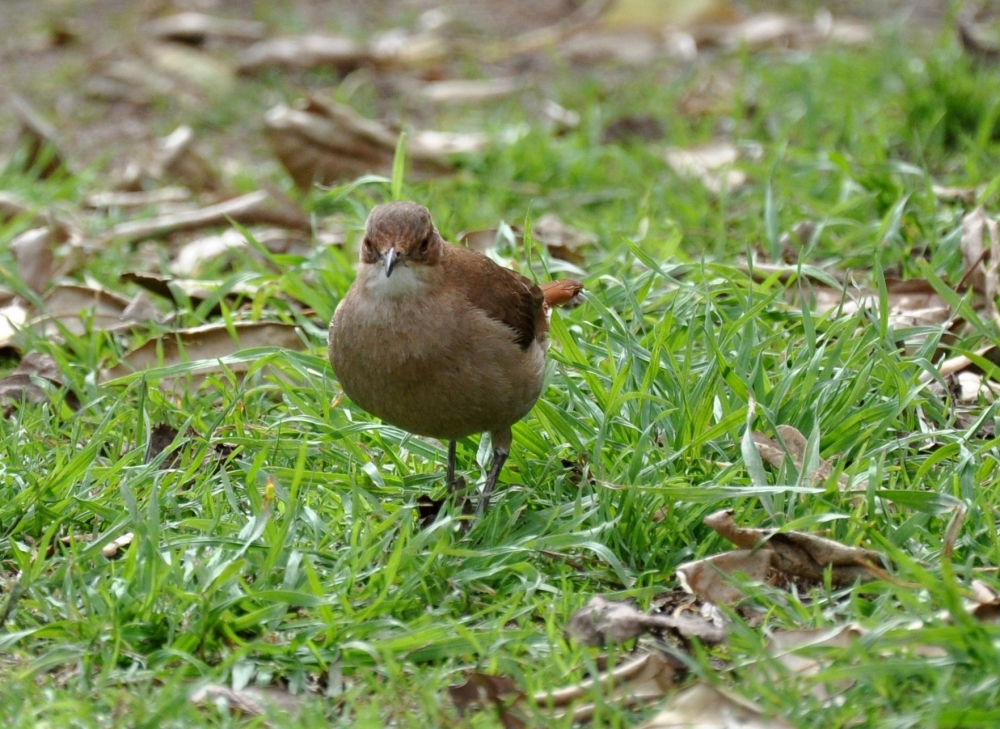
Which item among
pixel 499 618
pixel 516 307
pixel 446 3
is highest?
pixel 516 307

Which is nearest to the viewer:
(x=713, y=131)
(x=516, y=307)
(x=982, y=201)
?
(x=516, y=307)

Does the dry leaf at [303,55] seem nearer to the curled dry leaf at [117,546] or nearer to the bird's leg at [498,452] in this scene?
the bird's leg at [498,452]

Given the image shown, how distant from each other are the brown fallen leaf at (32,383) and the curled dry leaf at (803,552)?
2734 millimetres

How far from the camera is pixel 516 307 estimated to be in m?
4.57

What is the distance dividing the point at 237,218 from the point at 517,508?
3.41 meters

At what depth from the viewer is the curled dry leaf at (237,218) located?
716 centimetres

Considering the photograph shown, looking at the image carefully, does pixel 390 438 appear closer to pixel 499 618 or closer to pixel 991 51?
pixel 499 618

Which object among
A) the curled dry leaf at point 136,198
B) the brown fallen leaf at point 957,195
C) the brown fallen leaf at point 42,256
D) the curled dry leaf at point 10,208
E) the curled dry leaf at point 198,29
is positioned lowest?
the curled dry leaf at point 198,29

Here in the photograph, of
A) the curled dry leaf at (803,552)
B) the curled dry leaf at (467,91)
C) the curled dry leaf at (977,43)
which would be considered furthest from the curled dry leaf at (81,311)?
the curled dry leaf at (977,43)

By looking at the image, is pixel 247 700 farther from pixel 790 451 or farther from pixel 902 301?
pixel 902 301

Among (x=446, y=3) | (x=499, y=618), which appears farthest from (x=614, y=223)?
(x=446, y=3)

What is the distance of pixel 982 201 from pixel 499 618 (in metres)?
3.51

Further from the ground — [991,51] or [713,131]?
[991,51]

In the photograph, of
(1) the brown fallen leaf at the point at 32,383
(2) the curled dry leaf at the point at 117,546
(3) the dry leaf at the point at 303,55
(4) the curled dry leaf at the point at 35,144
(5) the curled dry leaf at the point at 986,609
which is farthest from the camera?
(3) the dry leaf at the point at 303,55
